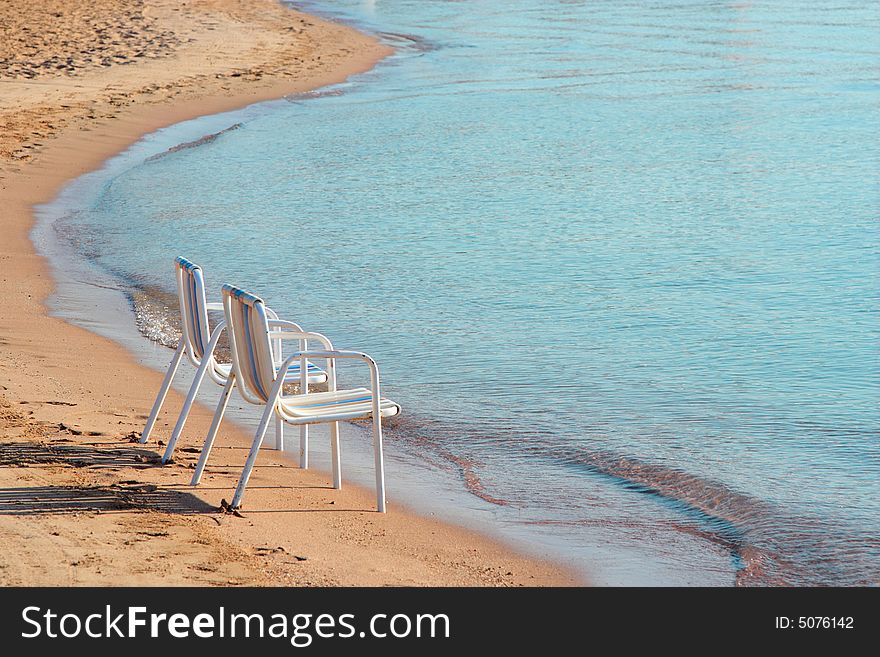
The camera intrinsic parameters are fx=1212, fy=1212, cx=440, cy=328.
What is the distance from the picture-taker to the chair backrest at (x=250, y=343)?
5.36 m

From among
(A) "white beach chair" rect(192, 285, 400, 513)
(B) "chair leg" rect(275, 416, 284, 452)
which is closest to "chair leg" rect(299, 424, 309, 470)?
(B) "chair leg" rect(275, 416, 284, 452)

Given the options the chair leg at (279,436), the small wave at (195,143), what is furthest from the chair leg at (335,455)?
the small wave at (195,143)

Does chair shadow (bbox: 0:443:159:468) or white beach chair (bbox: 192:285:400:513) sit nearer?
white beach chair (bbox: 192:285:400:513)

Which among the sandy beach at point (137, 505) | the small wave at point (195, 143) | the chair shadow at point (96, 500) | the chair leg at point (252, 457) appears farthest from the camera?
the small wave at point (195, 143)

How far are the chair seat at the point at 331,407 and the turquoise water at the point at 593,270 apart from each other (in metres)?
0.97

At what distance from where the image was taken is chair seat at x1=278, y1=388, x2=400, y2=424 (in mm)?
5531

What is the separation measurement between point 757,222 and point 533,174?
3.54 meters

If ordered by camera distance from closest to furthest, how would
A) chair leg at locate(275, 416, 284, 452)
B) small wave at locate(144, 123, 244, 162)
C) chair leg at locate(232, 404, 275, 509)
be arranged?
chair leg at locate(232, 404, 275, 509)
chair leg at locate(275, 416, 284, 452)
small wave at locate(144, 123, 244, 162)

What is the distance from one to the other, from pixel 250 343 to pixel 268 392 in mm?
239

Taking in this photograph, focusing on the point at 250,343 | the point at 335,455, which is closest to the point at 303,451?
the point at 335,455

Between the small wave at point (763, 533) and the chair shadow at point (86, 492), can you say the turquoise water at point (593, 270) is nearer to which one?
the small wave at point (763, 533)

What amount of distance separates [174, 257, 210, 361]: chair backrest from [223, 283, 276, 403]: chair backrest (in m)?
0.27

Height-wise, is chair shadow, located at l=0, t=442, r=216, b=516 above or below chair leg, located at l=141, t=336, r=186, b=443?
below

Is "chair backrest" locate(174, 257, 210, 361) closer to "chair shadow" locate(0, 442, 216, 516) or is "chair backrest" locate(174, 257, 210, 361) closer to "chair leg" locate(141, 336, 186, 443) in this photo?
"chair leg" locate(141, 336, 186, 443)
